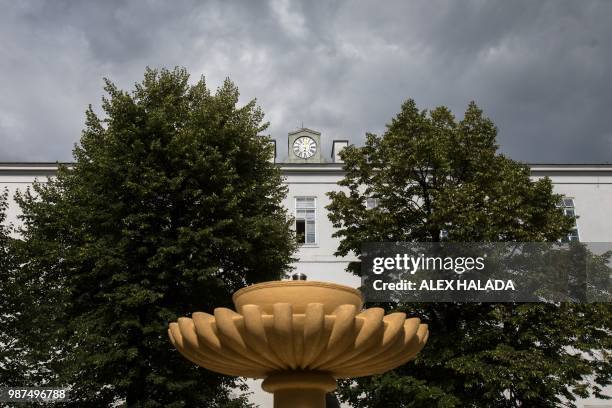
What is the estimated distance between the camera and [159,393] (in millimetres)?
18766

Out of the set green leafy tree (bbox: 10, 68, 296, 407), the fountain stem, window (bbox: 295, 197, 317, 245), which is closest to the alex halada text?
green leafy tree (bbox: 10, 68, 296, 407)

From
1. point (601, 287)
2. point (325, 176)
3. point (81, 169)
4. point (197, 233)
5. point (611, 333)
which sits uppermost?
point (325, 176)

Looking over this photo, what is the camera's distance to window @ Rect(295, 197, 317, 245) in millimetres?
33781

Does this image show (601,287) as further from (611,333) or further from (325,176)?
(325,176)

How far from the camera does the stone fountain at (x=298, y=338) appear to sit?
8773mm

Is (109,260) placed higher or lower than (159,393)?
higher

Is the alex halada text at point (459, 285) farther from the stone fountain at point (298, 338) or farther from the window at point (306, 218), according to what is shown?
the window at point (306, 218)

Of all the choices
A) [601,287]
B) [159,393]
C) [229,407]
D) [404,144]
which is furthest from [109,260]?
[601,287]

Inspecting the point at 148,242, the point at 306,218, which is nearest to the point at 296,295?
the point at 148,242

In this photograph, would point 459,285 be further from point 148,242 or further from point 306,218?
point 306,218

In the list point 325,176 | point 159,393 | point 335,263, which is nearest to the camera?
point 159,393

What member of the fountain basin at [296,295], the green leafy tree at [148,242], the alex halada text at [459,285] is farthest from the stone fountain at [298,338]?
the alex halada text at [459,285]

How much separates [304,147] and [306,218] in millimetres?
4910

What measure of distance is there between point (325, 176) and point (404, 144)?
12.8 m
